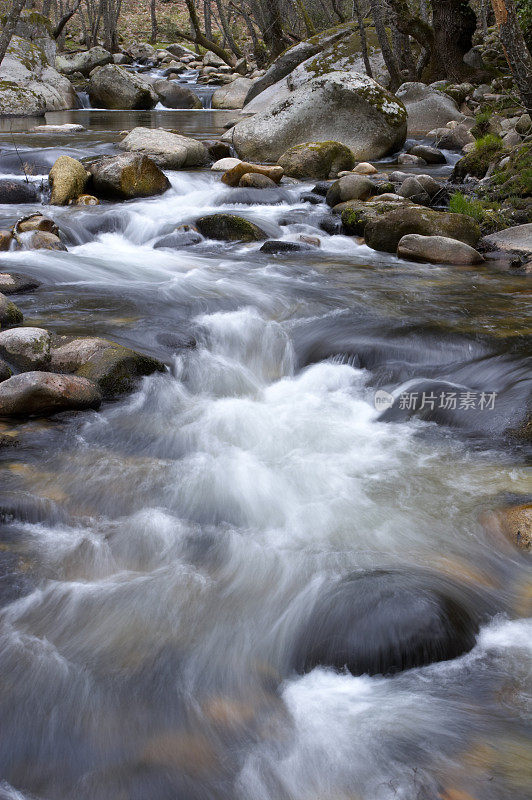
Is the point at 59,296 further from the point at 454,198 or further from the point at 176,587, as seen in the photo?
the point at 454,198

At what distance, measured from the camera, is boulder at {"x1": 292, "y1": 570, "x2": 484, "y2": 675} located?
2.74 m

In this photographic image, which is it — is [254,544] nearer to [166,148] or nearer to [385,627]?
[385,627]

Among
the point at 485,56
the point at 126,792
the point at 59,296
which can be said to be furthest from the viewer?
the point at 485,56

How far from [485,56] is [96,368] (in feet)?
62.9

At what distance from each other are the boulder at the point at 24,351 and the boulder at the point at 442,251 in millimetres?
4904

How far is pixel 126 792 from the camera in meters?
2.22

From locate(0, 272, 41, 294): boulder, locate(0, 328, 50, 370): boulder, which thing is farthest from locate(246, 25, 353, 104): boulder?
locate(0, 328, 50, 370): boulder

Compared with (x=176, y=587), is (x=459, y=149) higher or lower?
higher

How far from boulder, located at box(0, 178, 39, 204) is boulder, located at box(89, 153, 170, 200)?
3.08 ft

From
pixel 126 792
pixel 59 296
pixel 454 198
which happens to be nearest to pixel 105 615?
pixel 126 792

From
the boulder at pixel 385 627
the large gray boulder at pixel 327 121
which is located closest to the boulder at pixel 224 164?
the large gray boulder at pixel 327 121

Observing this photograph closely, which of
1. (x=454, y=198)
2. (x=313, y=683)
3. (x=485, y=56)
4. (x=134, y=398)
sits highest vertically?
(x=485, y=56)

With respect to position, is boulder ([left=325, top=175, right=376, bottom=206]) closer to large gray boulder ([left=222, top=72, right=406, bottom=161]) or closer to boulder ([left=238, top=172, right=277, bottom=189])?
boulder ([left=238, top=172, right=277, bottom=189])

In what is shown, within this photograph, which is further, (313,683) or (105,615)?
(105,615)
